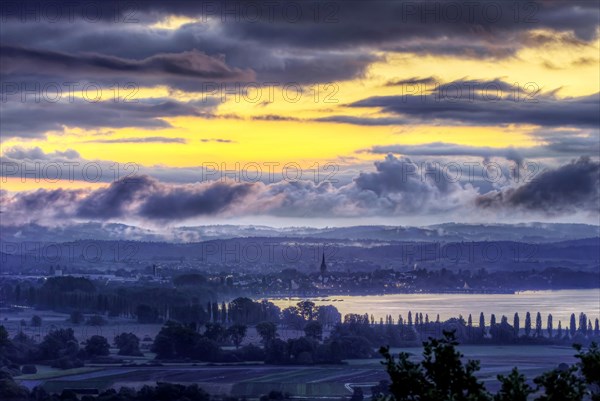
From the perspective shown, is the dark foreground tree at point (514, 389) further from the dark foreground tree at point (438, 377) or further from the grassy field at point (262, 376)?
the grassy field at point (262, 376)

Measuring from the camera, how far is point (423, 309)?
182000 millimetres

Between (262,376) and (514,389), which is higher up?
(514,389)

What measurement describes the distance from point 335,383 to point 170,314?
55387 millimetres

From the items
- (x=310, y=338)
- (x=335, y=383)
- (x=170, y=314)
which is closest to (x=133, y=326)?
(x=170, y=314)

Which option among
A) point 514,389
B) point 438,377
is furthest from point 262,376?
point 514,389

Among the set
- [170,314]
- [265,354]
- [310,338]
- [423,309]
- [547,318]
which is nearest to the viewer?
[265,354]

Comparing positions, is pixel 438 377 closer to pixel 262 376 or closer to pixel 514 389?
pixel 514 389

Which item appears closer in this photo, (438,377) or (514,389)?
(514,389)

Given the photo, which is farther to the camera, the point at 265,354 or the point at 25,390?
the point at 265,354

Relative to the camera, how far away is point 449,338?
2931 centimetres

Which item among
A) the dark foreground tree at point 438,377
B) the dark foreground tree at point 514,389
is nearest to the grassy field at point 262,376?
the dark foreground tree at point 438,377

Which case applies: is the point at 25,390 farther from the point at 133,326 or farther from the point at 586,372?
the point at 586,372

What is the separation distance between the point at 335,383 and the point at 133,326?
1840 inches

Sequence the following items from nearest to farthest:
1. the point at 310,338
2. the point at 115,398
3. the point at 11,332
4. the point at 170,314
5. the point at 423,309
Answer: the point at 115,398 < the point at 310,338 < the point at 11,332 < the point at 170,314 < the point at 423,309
